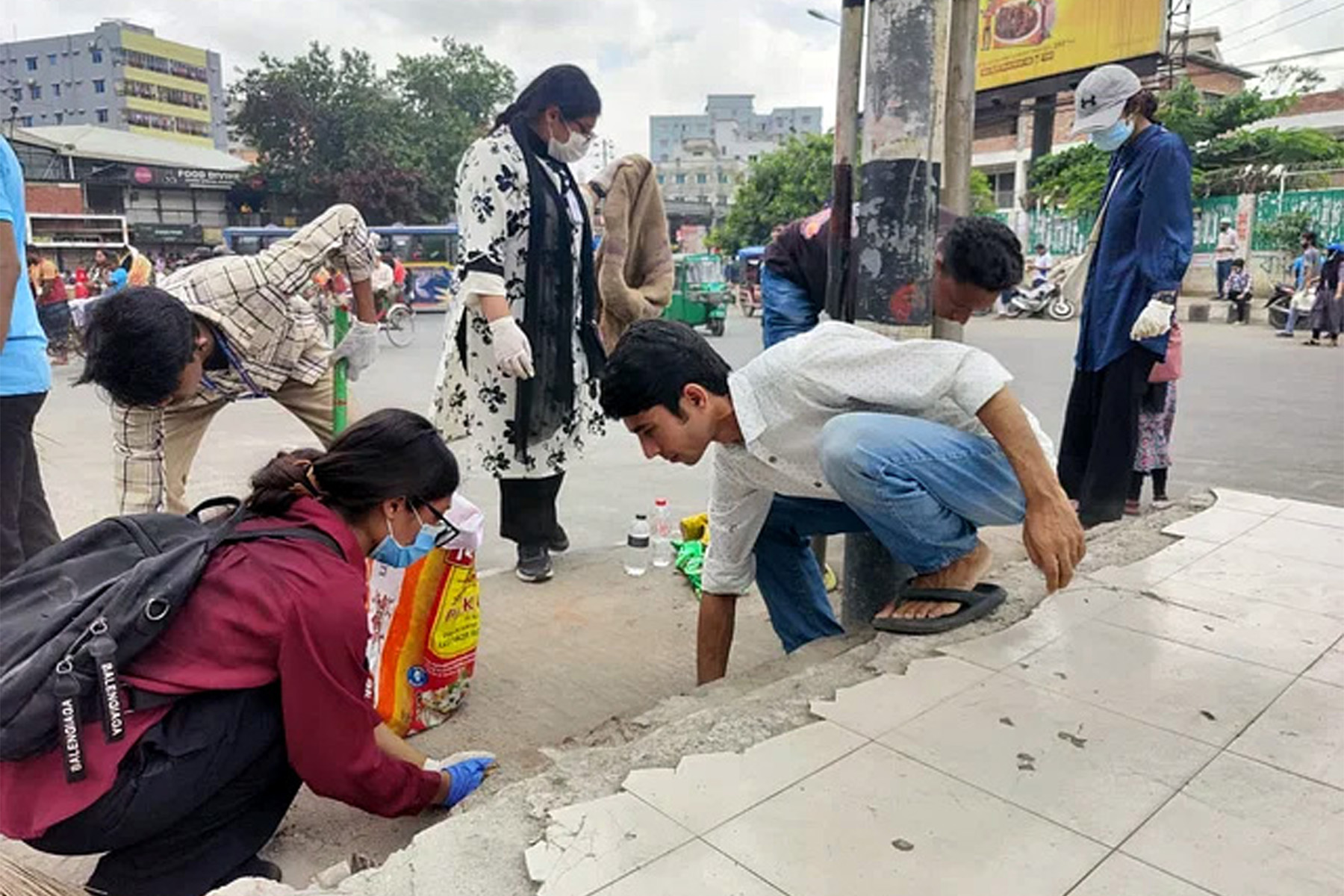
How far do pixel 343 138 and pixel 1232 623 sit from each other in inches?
1493

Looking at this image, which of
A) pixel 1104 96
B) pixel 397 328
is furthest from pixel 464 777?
pixel 397 328

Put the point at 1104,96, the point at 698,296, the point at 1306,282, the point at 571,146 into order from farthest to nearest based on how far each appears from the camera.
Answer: the point at 698,296 < the point at 1306,282 < the point at 1104,96 < the point at 571,146

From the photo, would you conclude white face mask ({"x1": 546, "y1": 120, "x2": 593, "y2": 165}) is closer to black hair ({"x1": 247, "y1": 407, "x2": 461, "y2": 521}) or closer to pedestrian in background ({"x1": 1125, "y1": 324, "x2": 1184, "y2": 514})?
black hair ({"x1": 247, "y1": 407, "x2": 461, "y2": 521})

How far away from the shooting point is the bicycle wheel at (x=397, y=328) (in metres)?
14.2

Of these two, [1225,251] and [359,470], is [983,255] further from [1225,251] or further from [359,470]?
[1225,251]

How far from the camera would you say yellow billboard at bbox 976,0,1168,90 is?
774 inches

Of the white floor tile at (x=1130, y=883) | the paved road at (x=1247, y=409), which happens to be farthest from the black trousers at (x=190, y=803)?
the paved road at (x=1247, y=409)

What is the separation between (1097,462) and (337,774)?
288 cm

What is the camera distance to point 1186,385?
325 inches

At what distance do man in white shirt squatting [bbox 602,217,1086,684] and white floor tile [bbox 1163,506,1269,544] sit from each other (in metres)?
1.09

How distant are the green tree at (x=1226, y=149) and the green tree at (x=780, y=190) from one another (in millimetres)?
8094

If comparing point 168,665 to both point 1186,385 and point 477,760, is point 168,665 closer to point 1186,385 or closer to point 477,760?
point 477,760

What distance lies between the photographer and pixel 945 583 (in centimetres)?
236

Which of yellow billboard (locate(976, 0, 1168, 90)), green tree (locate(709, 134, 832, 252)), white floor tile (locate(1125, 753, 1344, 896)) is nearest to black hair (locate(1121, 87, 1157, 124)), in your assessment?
white floor tile (locate(1125, 753, 1344, 896))
